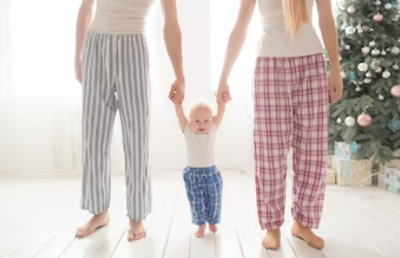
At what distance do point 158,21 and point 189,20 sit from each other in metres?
0.22

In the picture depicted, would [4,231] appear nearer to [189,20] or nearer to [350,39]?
[189,20]

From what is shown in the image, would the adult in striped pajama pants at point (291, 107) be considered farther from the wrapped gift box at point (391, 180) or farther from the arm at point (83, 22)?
the wrapped gift box at point (391, 180)

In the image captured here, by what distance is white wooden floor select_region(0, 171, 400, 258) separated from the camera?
1901 mm

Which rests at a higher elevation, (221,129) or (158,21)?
(158,21)

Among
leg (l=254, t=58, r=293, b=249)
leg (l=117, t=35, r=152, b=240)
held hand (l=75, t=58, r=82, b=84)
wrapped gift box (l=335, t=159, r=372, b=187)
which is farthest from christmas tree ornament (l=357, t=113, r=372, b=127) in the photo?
held hand (l=75, t=58, r=82, b=84)

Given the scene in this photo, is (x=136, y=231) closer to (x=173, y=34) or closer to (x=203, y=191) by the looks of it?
(x=203, y=191)

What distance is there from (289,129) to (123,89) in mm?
719

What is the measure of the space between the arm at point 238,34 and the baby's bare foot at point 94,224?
850mm

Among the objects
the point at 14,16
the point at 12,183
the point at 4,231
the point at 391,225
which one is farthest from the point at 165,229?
the point at 14,16

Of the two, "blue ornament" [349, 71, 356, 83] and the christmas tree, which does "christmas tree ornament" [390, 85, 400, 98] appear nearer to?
the christmas tree

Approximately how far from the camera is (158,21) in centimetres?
337

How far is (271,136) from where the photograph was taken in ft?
6.37

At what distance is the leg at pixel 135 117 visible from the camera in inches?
80.4

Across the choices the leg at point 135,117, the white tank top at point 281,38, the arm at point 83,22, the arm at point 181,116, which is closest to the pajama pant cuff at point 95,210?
the leg at point 135,117
